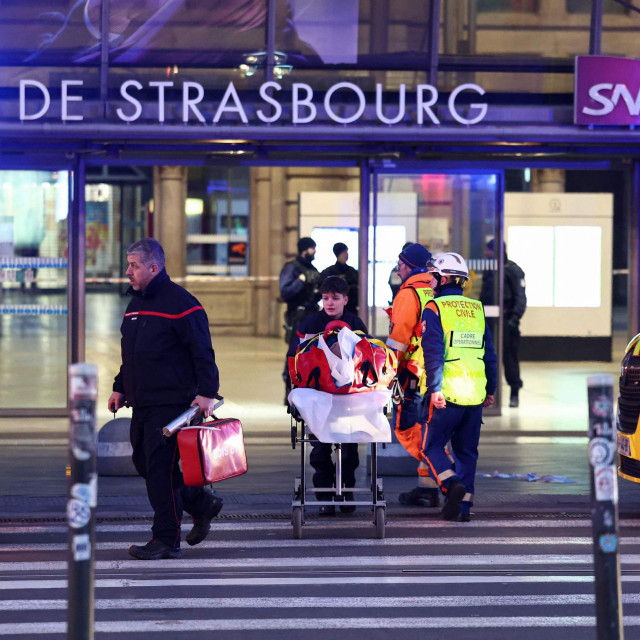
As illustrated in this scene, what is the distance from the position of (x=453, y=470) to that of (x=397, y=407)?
2.81 ft

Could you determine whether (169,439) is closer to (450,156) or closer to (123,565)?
(123,565)

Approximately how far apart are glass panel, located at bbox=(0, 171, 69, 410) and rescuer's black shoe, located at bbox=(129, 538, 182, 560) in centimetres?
677

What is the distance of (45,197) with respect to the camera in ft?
47.1

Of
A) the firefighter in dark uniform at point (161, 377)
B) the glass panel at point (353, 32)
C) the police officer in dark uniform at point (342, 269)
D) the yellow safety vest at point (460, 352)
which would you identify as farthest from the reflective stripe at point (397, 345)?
the glass panel at point (353, 32)

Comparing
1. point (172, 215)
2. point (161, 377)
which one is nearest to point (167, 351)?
point (161, 377)

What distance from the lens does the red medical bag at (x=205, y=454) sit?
755cm

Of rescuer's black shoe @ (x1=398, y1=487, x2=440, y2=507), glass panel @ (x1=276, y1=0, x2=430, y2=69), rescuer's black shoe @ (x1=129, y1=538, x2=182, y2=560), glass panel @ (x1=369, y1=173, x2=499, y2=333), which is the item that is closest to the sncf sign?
glass panel @ (x1=369, y1=173, x2=499, y2=333)

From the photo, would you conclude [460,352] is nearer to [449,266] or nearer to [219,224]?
[449,266]

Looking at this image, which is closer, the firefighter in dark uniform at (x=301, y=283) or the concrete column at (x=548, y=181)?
the firefighter in dark uniform at (x=301, y=283)

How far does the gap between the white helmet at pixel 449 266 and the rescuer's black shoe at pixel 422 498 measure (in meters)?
1.57

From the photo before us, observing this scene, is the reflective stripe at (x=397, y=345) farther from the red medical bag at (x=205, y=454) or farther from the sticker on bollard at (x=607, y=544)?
the sticker on bollard at (x=607, y=544)

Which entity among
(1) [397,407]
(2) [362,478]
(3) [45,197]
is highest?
(3) [45,197]

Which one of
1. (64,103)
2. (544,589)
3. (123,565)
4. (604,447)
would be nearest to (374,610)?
(544,589)

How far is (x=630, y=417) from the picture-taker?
8.97 m
